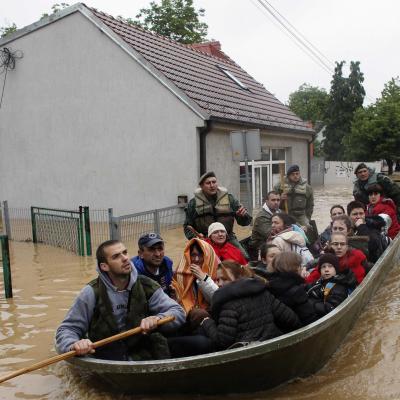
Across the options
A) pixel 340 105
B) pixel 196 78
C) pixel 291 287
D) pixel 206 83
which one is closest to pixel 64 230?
pixel 291 287

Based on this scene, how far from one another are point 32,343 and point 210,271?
1.99 meters

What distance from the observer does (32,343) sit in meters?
5.14

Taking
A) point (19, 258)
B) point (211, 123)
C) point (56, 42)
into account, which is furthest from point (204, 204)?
point (56, 42)

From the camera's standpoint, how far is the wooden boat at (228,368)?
11.4 ft

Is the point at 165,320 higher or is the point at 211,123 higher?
the point at 211,123

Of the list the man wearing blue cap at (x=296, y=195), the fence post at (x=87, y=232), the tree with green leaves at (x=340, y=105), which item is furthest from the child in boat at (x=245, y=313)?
the tree with green leaves at (x=340, y=105)

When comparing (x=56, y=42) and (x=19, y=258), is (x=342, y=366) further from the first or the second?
(x=56, y=42)

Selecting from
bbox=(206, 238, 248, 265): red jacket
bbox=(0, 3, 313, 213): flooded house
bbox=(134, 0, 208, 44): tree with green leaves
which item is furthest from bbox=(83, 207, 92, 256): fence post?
bbox=(134, 0, 208, 44): tree with green leaves

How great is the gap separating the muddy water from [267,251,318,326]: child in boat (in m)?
0.57

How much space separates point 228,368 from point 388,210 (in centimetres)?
526

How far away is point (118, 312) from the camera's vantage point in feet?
12.9

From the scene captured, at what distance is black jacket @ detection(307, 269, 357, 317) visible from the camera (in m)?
4.79

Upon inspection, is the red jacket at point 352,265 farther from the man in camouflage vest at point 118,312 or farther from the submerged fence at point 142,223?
the submerged fence at point 142,223

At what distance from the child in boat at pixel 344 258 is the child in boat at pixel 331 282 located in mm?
147
